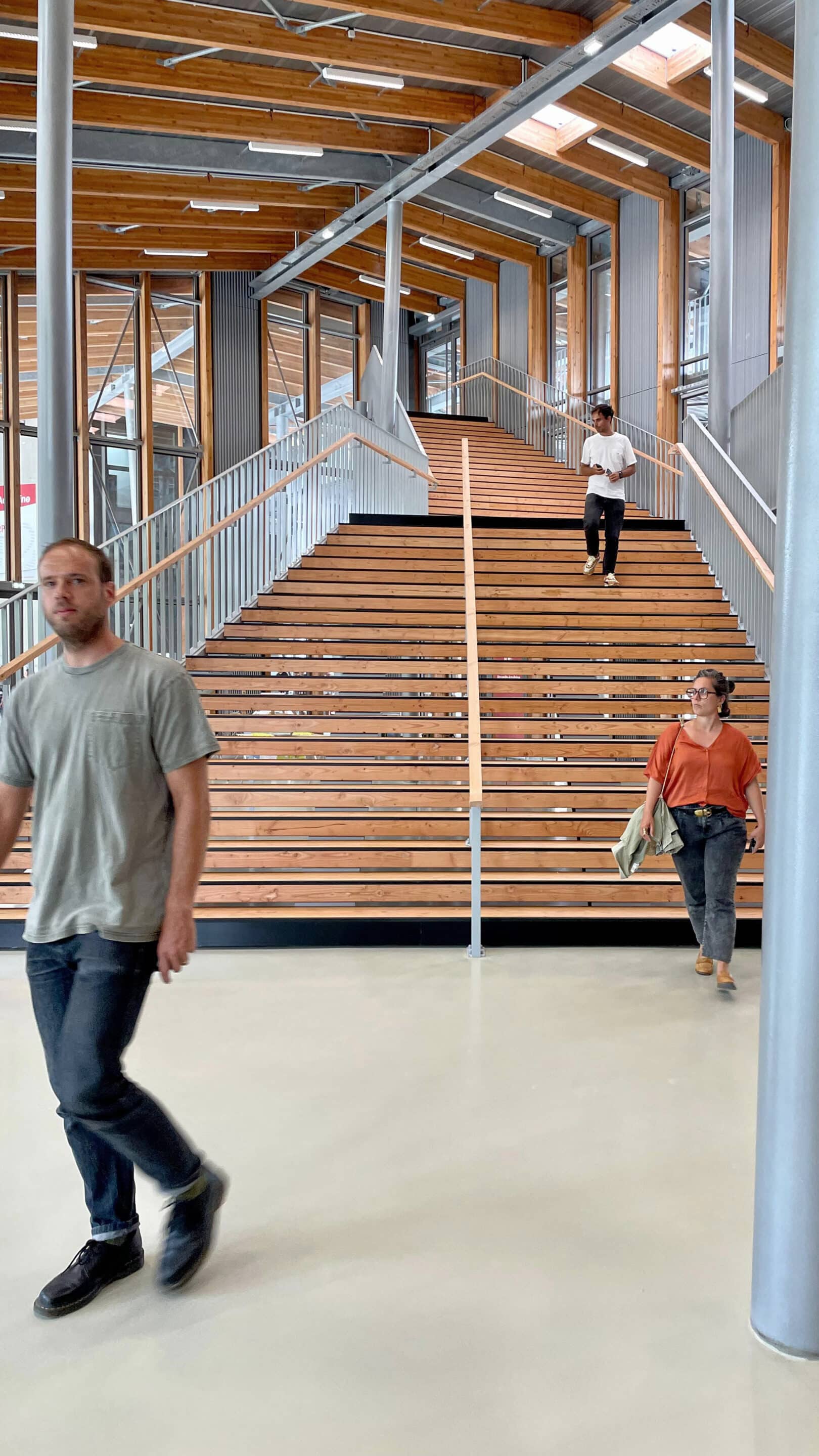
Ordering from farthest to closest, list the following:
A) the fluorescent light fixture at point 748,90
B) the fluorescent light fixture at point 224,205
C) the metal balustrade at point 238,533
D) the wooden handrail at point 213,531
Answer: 1. the fluorescent light fixture at point 224,205
2. the fluorescent light fixture at point 748,90
3. the metal balustrade at point 238,533
4. the wooden handrail at point 213,531

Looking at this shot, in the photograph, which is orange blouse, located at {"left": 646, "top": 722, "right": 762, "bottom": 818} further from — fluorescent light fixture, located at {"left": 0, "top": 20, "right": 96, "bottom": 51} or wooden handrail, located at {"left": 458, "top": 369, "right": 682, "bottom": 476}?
wooden handrail, located at {"left": 458, "top": 369, "right": 682, "bottom": 476}

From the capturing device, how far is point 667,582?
35.2 ft

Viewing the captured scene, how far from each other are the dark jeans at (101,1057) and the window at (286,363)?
59.4 feet

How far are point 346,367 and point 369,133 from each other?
8487 mm

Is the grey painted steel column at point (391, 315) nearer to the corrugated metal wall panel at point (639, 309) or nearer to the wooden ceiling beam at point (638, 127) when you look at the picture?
the wooden ceiling beam at point (638, 127)

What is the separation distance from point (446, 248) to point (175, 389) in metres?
5.26

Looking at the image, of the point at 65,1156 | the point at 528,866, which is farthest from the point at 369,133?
the point at 65,1156

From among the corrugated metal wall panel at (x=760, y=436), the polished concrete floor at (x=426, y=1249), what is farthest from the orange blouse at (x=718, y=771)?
the corrugated metal wall panel at (x=760, y=436)

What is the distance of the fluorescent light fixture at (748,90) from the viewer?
12844 millimetres

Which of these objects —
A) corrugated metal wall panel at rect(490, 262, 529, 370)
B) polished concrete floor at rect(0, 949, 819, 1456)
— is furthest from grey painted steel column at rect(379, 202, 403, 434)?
polished concrete floor at rect(0, 949, 819, 1456)

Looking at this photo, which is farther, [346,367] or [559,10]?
[346,367]

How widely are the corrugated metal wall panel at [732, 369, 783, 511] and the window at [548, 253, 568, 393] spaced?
28.0 feet

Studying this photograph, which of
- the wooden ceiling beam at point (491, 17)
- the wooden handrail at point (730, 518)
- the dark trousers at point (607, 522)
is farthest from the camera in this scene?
the wooden ceiling beam at point (491, 17)

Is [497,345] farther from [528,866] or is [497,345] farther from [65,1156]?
[65,1156]
